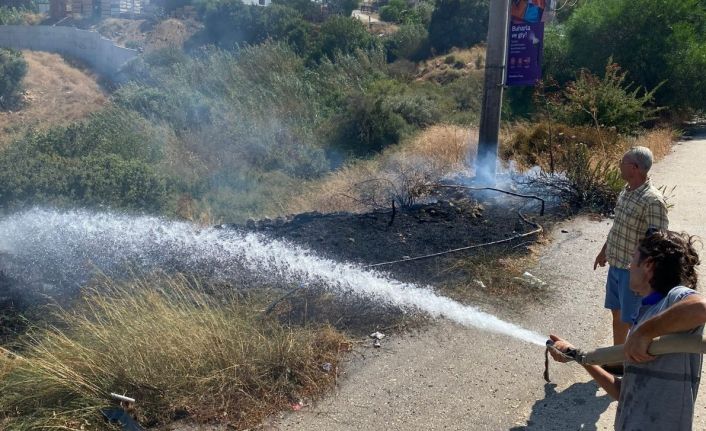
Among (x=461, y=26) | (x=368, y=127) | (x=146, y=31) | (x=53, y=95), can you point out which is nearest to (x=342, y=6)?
(x=146, y=31)

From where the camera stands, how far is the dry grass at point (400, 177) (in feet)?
33.0

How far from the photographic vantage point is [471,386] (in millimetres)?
4531

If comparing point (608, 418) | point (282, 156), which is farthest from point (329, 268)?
point (282, 156)

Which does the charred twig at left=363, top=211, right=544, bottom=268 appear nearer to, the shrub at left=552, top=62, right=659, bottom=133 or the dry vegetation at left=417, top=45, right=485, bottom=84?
the shrub at left=552, top=62, right=659, bottom=133

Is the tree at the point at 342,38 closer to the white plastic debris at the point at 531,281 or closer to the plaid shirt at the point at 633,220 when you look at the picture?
the white plastic debris at the point at 531,281

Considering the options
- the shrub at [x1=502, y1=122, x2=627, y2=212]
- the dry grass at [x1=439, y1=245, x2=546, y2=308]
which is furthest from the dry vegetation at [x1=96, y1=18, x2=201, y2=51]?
the dry grass at [x1=439, y1=245, x2=546, y2=308]

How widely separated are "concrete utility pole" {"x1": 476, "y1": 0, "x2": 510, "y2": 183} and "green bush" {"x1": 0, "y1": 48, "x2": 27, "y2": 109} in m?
34.2

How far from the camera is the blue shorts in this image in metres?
4.12

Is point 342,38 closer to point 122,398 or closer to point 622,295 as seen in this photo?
point 622,295

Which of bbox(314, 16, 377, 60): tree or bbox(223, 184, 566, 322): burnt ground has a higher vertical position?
bbox(314, 16, 377, 60): tree

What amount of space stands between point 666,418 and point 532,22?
340 inches

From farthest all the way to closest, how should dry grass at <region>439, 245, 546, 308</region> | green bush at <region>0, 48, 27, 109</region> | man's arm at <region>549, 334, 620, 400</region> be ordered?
green bush at <region>0, 48, 27, 109</region>
dry grass at <region>439, 245, 546, 308</region>
man's arm at <region>549, 334, 620, 400</region>

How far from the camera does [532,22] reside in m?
10.0

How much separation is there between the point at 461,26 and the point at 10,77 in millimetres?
28704
